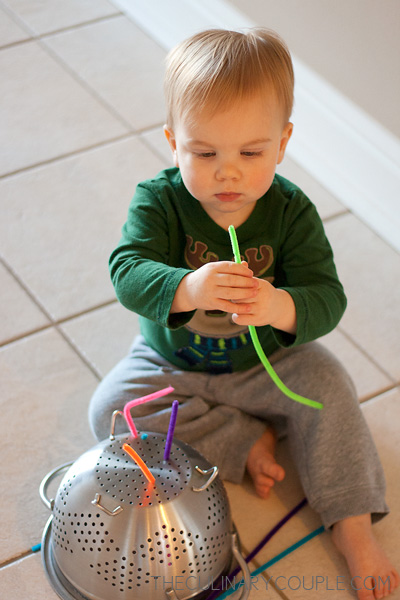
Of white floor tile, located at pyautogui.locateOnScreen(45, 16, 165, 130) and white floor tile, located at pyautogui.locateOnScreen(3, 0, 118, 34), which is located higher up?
white floor tile, located at pyautogui.locateOnScreen(3, 0, 118, 34)

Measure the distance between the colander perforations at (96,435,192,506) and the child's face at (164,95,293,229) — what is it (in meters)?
0.30

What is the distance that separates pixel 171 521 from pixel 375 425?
0.43 metres

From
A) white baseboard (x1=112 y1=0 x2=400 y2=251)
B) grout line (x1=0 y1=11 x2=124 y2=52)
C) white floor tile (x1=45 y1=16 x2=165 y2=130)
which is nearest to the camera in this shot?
white baseboard (x1=112 y1=0 x2=400 y2=251)

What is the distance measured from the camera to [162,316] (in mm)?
917

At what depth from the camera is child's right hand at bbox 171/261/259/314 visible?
852 mm

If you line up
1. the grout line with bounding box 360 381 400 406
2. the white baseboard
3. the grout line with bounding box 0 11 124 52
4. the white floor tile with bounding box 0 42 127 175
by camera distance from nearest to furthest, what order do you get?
the grout line with bounding box 360 381 400 406 < the white baseboard < the white floor tile with bounding box 0 42 127 175 < the grout line with bounding box 0 11 124 52

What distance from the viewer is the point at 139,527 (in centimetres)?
84

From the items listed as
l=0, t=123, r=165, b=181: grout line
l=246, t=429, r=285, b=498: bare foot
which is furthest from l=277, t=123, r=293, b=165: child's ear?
l=0, t=123, r=165, b=181: grout line

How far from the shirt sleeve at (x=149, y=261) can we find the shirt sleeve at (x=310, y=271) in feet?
0.47

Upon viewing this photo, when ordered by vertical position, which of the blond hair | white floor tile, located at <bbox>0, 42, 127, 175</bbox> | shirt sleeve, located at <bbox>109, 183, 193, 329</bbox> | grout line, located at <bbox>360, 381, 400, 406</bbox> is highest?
the blond hair

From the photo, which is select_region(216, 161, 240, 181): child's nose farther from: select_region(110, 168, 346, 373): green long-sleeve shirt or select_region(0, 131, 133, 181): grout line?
select_region(0, 131, 133, 181): grout line

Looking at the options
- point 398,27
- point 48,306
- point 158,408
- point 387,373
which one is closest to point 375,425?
point 387,373

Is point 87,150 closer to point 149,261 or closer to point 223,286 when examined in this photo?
point 149,261

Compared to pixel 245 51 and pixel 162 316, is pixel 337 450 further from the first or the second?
pixel 245 51
